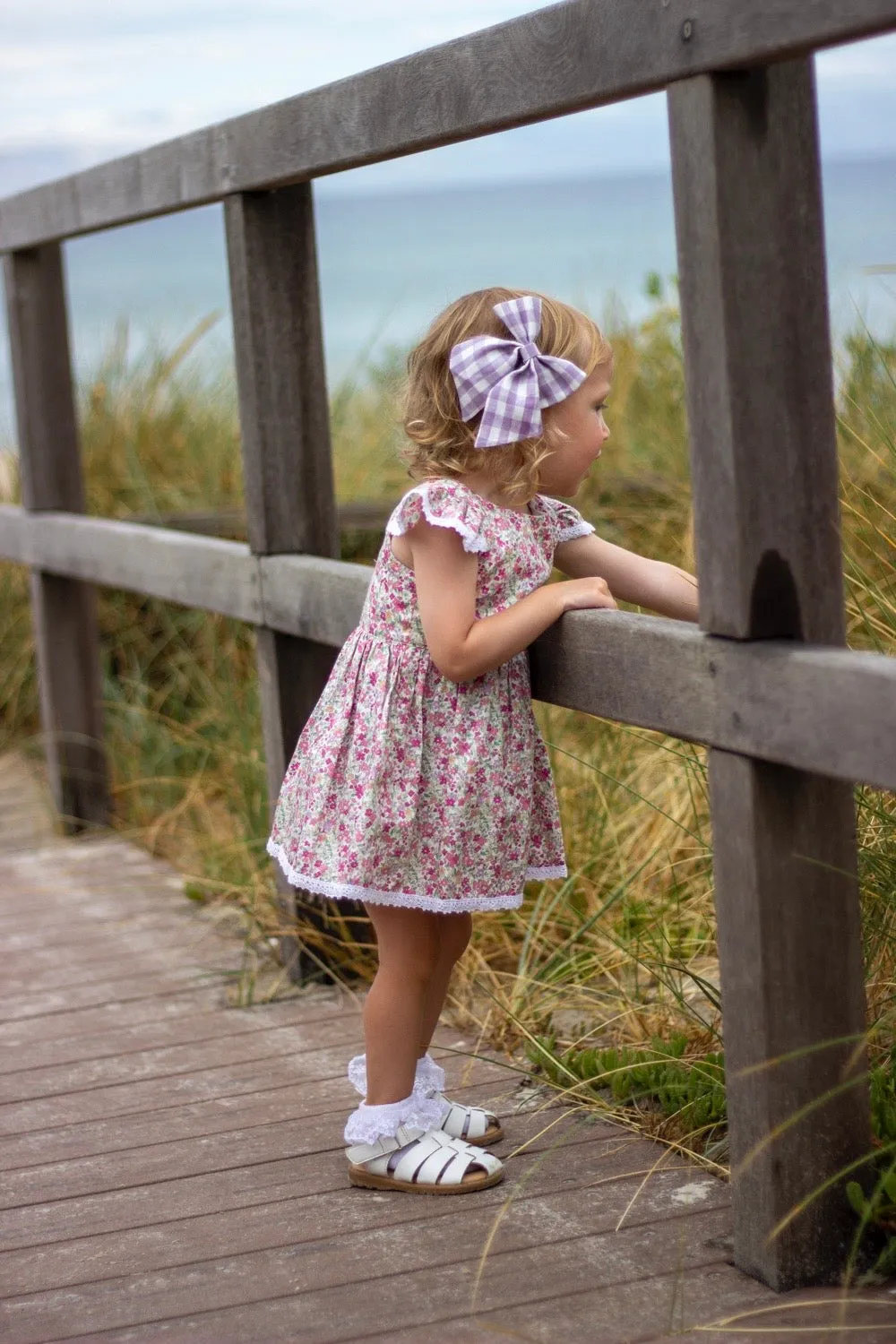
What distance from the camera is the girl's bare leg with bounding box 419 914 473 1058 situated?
8.67ft

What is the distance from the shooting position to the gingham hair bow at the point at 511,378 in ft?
7.86

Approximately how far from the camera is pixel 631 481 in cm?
567

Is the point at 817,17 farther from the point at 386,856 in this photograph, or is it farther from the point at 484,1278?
the point at 484,1278

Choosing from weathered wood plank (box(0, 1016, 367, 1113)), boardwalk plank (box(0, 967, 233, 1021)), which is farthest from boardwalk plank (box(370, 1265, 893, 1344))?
boardwalk plank (box(0, 967, 233, 1021))

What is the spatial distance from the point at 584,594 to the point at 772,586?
0.45 m

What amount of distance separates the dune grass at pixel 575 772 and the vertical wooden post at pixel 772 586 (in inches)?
6.7

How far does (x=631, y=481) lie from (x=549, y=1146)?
337cm

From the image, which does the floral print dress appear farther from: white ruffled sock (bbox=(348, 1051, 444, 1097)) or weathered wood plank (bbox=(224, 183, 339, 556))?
weathered wood plank (bbox=(224, 183, 339, 556))

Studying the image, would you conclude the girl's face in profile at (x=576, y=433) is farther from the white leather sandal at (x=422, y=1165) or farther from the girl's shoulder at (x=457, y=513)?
the white leather sandal at (x=422, y=1165)

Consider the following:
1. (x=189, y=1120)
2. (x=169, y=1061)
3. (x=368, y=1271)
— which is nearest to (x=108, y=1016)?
(x=169, y=1061)

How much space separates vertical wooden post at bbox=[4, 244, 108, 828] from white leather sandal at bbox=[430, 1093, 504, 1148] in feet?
8.30

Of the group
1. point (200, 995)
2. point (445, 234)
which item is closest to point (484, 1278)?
point (200, 995)

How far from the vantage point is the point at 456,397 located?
2479mm

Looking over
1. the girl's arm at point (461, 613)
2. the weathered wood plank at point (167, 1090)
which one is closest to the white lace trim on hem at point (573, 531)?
the girl's arm at point (461, 613)
